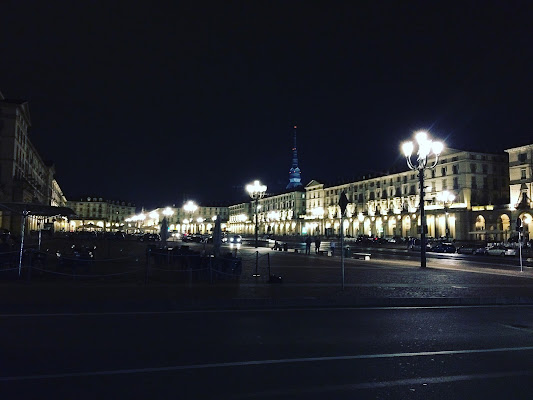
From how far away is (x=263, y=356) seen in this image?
7.02m

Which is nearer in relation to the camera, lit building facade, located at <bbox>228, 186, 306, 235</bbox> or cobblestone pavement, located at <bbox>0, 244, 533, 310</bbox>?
cobblestone pavement, located at <bbox>0, 244, 533, 310</bbox>

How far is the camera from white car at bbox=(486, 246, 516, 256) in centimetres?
4338

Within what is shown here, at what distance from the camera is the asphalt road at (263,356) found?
5441mm

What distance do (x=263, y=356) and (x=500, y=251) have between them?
1716 inches

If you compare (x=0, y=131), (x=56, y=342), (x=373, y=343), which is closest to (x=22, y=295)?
(x=56, y=342)

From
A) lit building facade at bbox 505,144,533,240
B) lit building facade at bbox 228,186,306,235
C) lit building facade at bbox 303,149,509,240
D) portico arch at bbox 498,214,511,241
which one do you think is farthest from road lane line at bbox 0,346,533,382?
lit building facade at bbox 228,186,306,235

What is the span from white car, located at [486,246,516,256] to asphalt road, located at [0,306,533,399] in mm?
36247

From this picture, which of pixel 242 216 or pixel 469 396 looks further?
pixel 242 216

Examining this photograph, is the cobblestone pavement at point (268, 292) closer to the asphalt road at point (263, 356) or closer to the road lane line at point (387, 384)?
the asphalt road at point (263, 356)

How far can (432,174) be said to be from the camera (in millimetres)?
103375

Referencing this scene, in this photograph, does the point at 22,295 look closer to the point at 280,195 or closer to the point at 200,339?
the point at 200,339

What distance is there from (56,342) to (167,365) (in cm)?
238

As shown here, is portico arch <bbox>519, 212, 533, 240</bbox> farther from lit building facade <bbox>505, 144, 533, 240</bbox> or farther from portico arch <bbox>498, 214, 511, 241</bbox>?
portico arch <bbox>498, 214, 511, 241</bbox>

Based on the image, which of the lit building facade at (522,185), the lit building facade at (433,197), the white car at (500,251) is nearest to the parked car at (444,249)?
the white car at (500,251)
